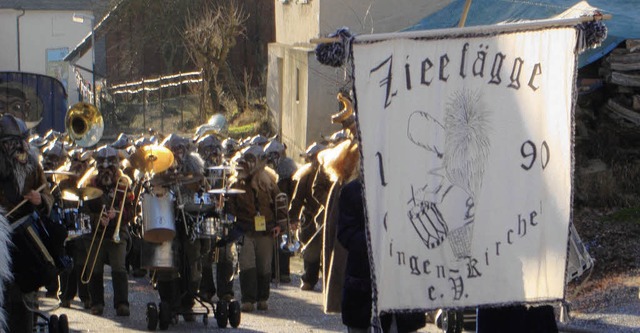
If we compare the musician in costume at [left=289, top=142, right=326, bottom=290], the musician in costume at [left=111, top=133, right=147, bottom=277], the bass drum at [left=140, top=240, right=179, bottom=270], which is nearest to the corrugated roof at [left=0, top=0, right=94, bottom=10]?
the musician in costume at [left=111, top=133, right=147, bottom=277]

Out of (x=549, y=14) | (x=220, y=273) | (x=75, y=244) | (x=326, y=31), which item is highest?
(x=549, y=14)

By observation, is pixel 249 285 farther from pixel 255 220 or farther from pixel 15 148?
pixel 15 148

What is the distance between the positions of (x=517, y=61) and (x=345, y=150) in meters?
1.38

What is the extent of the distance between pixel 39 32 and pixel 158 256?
156 ft

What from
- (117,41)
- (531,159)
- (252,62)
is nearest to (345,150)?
(531,159)

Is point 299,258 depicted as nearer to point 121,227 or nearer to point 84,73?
point 121,227

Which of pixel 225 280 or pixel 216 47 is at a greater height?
pixel 216 47

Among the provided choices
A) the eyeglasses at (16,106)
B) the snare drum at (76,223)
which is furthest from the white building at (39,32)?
the snare drum at (76,223)

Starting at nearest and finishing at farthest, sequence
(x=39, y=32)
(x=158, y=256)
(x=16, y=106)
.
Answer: (x=158, y=256) → (x=16, y=106) → (x=39, y=32)

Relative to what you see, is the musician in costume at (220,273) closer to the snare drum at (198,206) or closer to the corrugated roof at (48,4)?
the snare drum at (198,206)

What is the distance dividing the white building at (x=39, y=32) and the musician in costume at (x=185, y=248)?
4479cm

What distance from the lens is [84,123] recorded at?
72.4 feet

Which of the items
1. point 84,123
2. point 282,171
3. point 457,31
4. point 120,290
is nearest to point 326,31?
point 84,123

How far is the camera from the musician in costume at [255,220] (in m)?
14.0
